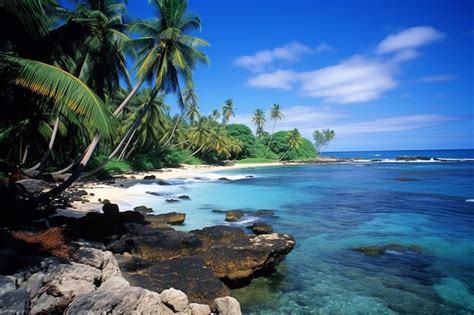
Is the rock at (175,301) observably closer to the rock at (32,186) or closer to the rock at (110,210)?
the rock at (110,210)

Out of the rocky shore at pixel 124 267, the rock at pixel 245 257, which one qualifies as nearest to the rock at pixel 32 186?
the rocky shore at pixel 124 267

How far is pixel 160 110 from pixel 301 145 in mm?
60560

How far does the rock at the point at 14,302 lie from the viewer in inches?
165

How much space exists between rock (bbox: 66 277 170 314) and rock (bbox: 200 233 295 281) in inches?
124

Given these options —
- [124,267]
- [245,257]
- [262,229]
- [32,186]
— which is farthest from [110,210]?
[245,257]

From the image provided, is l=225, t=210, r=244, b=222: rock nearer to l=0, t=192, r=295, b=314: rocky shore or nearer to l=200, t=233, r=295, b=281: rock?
l=0, t=192, r=295, b=314: rocky shore

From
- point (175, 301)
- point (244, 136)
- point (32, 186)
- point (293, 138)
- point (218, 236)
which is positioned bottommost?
point (218, 236)

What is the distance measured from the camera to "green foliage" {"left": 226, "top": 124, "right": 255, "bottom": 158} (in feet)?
270

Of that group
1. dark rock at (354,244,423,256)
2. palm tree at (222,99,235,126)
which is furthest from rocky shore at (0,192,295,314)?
palm tree at (222,99,235,126)

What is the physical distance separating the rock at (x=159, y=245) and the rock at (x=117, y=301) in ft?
12.9

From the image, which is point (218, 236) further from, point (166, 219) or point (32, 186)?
point (32, 186)

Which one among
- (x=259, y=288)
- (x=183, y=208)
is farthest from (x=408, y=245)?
(x=183, y=208)

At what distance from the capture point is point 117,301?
192 inches

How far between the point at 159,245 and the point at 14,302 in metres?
5.43
